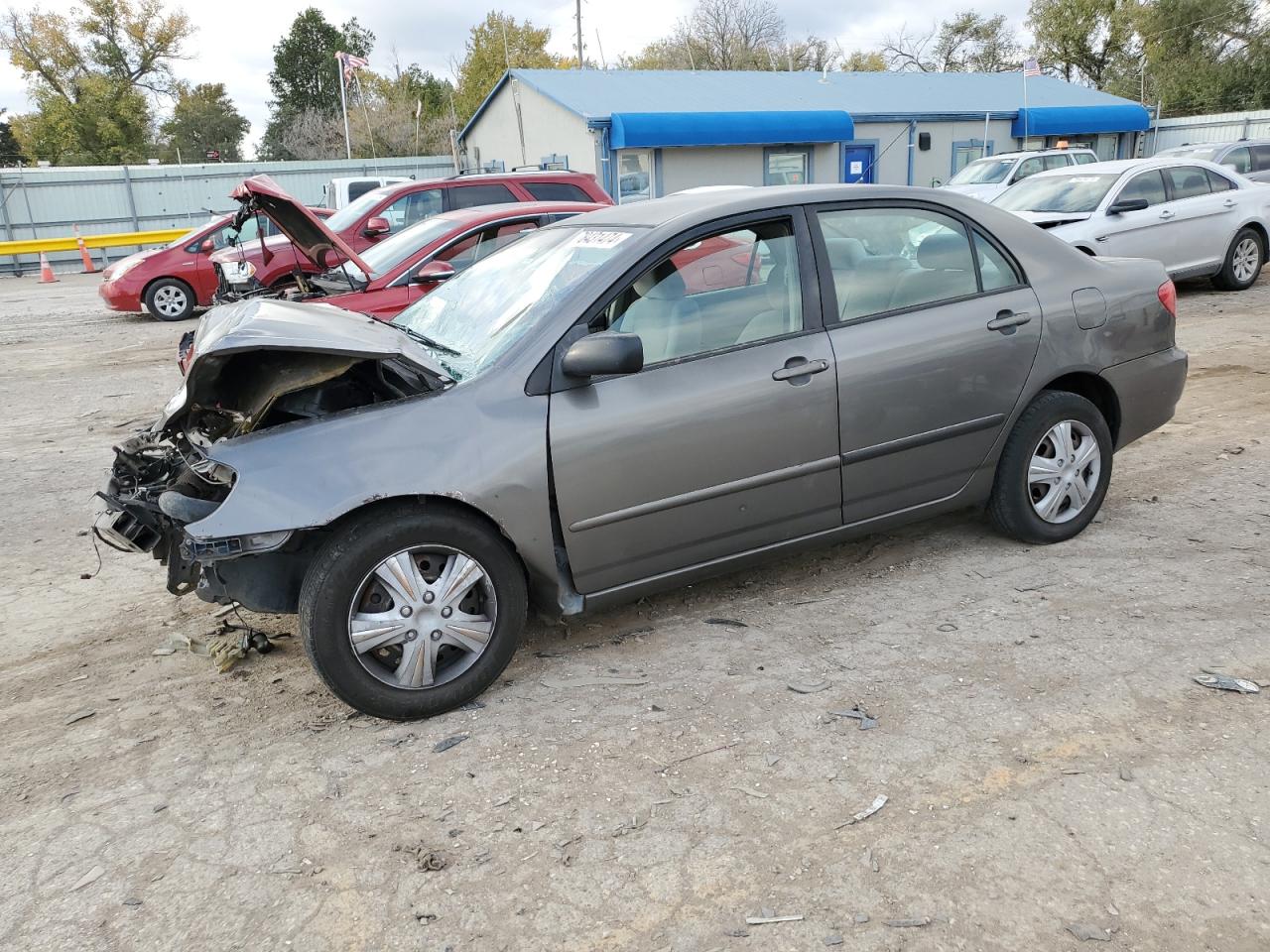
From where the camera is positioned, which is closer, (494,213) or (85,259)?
(494,213)

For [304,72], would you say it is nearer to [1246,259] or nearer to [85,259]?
[85,259]

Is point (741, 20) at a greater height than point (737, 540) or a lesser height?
greater

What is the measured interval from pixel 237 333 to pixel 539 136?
80.7 feet

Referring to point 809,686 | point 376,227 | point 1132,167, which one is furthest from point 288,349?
point 1132,167

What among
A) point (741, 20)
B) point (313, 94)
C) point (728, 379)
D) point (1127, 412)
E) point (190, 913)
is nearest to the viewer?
point (190, 913)

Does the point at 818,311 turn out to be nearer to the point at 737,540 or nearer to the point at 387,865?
the point at 737,540

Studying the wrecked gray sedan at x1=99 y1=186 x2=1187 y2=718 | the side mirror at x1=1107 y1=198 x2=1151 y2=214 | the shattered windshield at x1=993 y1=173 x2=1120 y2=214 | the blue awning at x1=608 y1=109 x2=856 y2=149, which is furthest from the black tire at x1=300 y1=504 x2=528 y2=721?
the blue awning at x1=608 y1=109 x2=856 y2=149

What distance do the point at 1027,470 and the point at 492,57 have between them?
55197mm

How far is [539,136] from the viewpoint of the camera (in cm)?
2625

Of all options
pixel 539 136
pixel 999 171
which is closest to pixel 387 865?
pixel 999 171

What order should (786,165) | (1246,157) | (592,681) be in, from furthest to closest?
1. (786,165)
2. (1246,157)
3. (592,681)

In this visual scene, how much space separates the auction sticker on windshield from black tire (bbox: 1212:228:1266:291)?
10.5 meters

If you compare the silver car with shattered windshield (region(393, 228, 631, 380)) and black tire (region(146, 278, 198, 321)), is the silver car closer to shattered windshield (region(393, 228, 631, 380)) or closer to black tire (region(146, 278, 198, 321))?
shattered windshield (region(393, 228, 631, 380))

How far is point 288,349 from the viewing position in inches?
127
